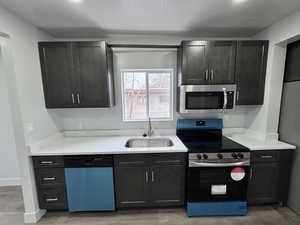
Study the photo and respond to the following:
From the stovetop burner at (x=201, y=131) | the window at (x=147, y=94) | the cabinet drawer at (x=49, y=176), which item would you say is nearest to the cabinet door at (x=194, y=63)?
the window at (x=147, y=94)

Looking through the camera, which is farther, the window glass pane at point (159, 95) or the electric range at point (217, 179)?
the window glass pane at point (159, 95)

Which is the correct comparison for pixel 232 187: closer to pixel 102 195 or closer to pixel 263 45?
pixel 102 195

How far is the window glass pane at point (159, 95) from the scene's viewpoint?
7.99 feet

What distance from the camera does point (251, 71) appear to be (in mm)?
2061

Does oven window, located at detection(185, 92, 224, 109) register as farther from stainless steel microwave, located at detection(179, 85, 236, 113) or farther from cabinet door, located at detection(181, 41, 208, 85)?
cabinet door, located at detection(181, 41, 208, 85)

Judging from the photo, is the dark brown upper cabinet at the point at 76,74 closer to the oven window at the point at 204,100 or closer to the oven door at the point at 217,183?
the oven window at the point at 204,100

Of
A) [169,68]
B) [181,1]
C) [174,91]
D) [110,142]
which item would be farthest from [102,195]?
[181,1]

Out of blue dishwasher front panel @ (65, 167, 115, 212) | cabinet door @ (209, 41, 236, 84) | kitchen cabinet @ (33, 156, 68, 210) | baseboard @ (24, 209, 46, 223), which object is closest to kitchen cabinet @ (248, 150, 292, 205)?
cabinet door @ (209, 41, 236, 84)

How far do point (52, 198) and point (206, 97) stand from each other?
2.61 metres

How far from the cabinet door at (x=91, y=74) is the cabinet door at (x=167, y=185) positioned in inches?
49.4

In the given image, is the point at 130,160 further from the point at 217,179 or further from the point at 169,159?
the point at 217,179

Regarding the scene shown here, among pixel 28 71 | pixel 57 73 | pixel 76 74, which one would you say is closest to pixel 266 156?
pixel 76 74

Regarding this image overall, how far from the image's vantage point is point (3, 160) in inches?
96.1

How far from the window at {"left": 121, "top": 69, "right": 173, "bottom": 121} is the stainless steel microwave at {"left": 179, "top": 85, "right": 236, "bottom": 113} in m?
0.44
